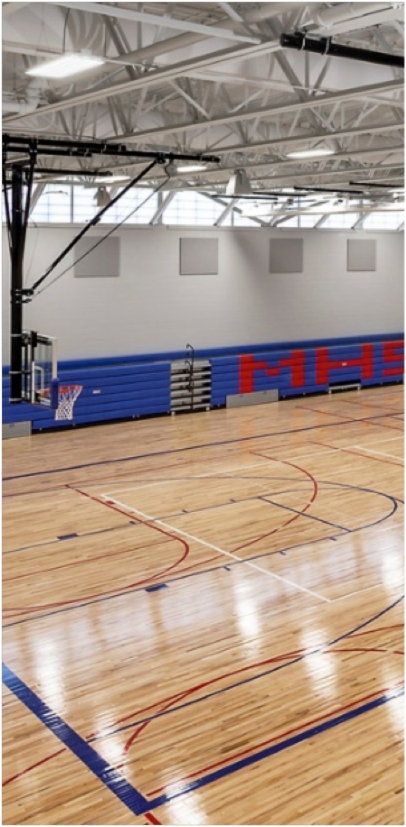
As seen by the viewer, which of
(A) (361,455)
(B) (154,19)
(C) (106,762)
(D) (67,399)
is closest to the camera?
(B) (154,19)

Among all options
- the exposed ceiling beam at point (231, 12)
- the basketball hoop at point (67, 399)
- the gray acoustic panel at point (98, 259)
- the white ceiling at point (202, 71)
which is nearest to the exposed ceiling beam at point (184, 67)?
the white ceiling at point (202, 71)

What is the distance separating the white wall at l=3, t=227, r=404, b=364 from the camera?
20.8 meters

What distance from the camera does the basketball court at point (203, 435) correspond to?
6855 millimetres

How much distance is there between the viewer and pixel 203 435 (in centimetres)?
1972

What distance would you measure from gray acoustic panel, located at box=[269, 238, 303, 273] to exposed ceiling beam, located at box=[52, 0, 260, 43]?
60.8 ft

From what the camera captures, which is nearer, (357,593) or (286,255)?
(357,593)

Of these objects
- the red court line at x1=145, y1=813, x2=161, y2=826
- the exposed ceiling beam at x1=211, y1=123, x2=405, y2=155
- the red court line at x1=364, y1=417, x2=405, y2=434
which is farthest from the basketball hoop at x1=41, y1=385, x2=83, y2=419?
the red court line at x1=145, y1=813, x2=161, y2=826

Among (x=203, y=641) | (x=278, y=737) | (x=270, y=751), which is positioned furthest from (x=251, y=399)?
(x=270, y=751)

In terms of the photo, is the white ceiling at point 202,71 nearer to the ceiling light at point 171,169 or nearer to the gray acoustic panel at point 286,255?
the ceiling light at point 171,169

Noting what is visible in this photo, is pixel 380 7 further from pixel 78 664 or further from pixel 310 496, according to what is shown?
pixel 310 496

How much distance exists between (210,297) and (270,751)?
58.1 ft

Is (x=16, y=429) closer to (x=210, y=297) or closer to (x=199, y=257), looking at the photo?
(x=210, y=297)

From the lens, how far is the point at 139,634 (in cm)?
931

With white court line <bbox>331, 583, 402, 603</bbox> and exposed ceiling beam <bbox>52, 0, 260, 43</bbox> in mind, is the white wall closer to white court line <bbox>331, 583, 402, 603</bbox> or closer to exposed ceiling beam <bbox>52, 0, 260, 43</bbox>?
white court line <bbox>331, 583, 402, 603</bbox>
